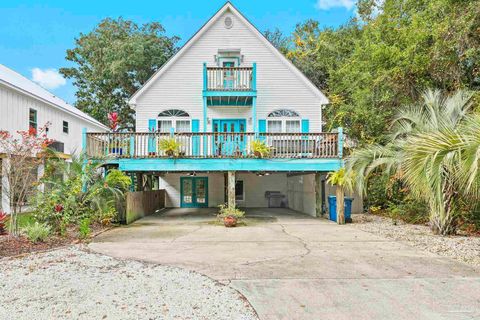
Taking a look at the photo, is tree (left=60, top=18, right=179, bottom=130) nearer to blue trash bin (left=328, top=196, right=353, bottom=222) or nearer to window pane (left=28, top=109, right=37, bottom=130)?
window pane (left=28, top=109, right=37, bottom=130)

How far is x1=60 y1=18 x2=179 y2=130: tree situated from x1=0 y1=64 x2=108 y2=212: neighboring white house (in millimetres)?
8387

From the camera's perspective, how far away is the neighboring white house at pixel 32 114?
544 inches

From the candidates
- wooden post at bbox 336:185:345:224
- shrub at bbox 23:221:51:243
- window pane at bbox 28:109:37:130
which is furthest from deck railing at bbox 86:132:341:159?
window pane at bbox 28:109:37:130

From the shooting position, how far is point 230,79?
49.7 ft

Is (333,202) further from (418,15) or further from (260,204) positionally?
(418,15)

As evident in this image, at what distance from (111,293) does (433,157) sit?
6527 mm

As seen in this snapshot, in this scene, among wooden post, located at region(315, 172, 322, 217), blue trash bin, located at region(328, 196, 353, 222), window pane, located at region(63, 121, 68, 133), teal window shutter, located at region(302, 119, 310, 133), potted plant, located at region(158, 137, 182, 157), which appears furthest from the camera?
window pane, located at region(63, 121, 68, 133)

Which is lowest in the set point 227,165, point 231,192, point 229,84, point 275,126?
point 231,192

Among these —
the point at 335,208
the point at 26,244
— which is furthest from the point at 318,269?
the point at 335,208

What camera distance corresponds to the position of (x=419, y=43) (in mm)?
12344

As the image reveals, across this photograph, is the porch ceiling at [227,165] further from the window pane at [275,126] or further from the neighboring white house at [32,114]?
the window pane at [275,126]

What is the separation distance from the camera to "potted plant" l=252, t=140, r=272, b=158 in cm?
1216

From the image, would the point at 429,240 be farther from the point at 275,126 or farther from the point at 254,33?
the point at 254,33

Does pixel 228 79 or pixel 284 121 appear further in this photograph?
pixel 284 121
